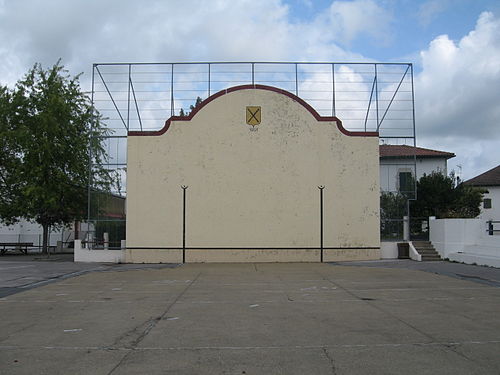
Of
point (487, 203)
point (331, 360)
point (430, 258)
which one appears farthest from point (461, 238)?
point (487, 203)

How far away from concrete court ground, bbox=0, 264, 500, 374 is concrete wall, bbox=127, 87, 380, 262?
33.9 ft

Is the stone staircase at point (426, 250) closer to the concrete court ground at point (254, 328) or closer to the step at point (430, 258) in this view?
the step at point (430, 258)

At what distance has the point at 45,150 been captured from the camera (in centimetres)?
3222

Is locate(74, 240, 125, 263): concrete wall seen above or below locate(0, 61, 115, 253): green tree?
below

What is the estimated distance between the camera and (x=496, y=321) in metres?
9.79

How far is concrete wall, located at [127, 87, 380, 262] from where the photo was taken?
27281 mm

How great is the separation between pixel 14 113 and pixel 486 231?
30.0 metres

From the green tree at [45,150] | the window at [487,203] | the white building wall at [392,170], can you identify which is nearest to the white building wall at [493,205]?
the window at [487,203]

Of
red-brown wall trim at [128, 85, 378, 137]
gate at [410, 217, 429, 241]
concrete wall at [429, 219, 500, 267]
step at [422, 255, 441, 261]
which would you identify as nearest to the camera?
concrete wall at [429, 219, 500, 267]

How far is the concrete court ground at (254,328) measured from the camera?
686cm

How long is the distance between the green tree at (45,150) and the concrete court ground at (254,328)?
17.6 meters

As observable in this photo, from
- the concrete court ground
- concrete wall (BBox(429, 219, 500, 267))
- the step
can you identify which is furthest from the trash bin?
the concrete court ground

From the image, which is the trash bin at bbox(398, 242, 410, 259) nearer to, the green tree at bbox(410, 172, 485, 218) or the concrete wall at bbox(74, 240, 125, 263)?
the green tree at bbox(410, 172, 485, 218)

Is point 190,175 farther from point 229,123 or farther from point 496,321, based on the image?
point 496,321
